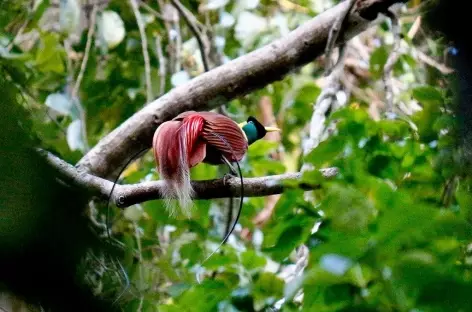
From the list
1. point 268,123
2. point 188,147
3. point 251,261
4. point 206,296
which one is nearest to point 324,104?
point 188,147

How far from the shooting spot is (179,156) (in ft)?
3.35

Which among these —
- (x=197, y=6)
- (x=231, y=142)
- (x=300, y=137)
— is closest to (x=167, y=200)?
(x=231, y=142)

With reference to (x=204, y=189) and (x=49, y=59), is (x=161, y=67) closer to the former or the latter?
Result: (x=49, y=59)

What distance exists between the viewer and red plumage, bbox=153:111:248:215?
1.02m

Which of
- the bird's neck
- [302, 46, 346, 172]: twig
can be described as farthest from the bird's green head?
[302, 46, 346, 172]: twig

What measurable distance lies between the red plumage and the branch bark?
0.41m

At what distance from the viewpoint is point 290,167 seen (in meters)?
2.53

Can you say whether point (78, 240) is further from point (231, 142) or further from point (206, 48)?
point (206, 48)

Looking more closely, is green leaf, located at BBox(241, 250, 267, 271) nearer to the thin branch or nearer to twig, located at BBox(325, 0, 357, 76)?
the thin branch

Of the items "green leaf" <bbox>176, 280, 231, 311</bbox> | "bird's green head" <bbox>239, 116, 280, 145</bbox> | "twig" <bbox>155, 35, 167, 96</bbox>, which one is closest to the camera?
"green leaf" <bbox>176, 280, 231, 311</bbox>

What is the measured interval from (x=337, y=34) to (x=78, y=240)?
1.41m

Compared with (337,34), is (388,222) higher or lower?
higher

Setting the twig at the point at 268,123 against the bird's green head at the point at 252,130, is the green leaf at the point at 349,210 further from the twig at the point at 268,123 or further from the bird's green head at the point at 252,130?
the twig at the point at 268,123

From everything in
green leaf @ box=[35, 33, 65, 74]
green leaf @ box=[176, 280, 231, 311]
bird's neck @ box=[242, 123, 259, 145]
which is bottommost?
green leaf @ box=[35, 33, 65, 74]
